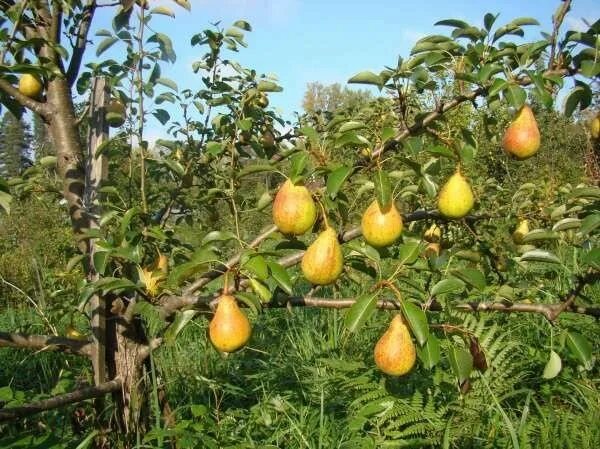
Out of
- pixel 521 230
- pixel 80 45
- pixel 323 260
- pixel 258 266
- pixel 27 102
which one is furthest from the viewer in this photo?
pixel 521 230

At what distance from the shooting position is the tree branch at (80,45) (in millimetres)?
1721

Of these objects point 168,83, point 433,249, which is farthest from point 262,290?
point 168,83

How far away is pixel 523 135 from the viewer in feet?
4.54

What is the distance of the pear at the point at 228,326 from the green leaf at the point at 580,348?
32.1 inches

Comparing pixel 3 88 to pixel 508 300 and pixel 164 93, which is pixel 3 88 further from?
pixel 508 300

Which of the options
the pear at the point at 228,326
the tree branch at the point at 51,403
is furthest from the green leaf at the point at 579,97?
the tree branch at the point at 51,403

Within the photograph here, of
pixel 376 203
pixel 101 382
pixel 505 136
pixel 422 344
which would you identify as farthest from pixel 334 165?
pixel 101 382

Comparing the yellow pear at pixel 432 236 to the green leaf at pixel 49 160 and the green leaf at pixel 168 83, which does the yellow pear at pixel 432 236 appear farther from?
the green leaf at pixel 49 160

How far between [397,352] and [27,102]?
53.2 inches

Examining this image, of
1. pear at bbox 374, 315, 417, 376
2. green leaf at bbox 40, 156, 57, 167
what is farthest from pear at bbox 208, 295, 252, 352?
green leaf at bbox 40, 156, 57, 167

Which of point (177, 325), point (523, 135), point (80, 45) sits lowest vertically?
point (177, 325)

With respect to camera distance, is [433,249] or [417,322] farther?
[433,249]

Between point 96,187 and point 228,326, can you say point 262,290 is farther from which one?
point 96,187

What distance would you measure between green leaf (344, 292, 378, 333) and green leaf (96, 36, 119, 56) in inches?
52.9
